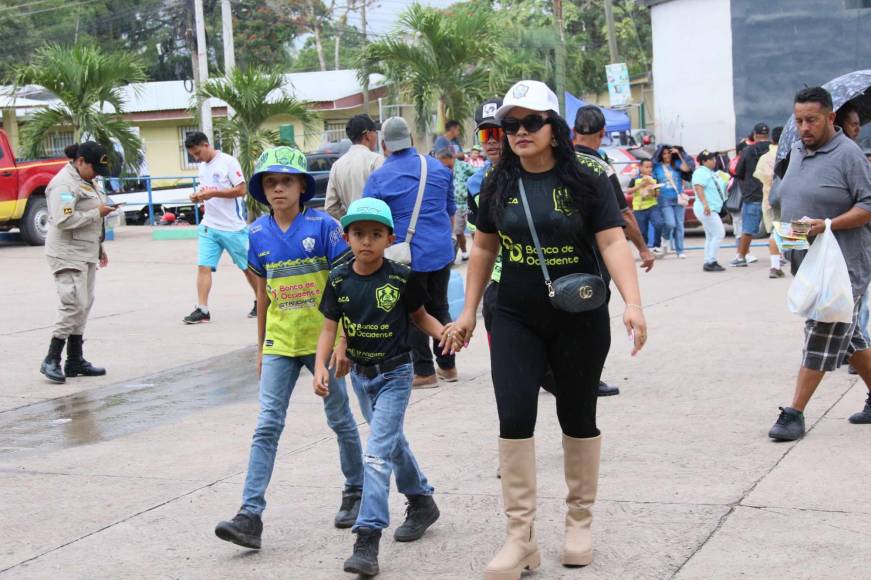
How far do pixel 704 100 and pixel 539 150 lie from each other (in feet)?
83.0

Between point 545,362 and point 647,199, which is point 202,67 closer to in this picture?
point 647,199

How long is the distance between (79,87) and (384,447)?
62.4ft

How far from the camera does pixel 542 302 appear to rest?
448cm

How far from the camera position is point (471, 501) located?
18.1ft

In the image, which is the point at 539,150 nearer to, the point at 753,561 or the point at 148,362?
the point at 753,561

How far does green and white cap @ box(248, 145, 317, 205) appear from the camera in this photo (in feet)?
16.8

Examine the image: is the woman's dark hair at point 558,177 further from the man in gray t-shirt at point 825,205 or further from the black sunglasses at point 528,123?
the man in gray t-shirt at point 825,205

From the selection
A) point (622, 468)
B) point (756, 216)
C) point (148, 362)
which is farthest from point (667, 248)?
point (622, 468)

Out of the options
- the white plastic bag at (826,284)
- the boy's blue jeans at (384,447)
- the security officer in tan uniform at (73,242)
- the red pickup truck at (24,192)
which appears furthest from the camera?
the red pickup truck at (24,192)

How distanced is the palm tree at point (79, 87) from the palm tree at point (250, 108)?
2.88 metres

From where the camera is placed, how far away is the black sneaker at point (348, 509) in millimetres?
5191

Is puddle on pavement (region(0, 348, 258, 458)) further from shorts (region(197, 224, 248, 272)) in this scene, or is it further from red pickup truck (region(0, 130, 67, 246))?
red pickup truck (region(0, 130, 67, 246))

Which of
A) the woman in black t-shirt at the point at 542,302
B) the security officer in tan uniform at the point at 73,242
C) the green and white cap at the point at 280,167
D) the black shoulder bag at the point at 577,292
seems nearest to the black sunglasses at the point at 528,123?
the woman in black t-shirt at the point at 542,302

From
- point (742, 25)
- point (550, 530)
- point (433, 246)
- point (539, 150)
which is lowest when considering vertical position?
point (550, 530)
